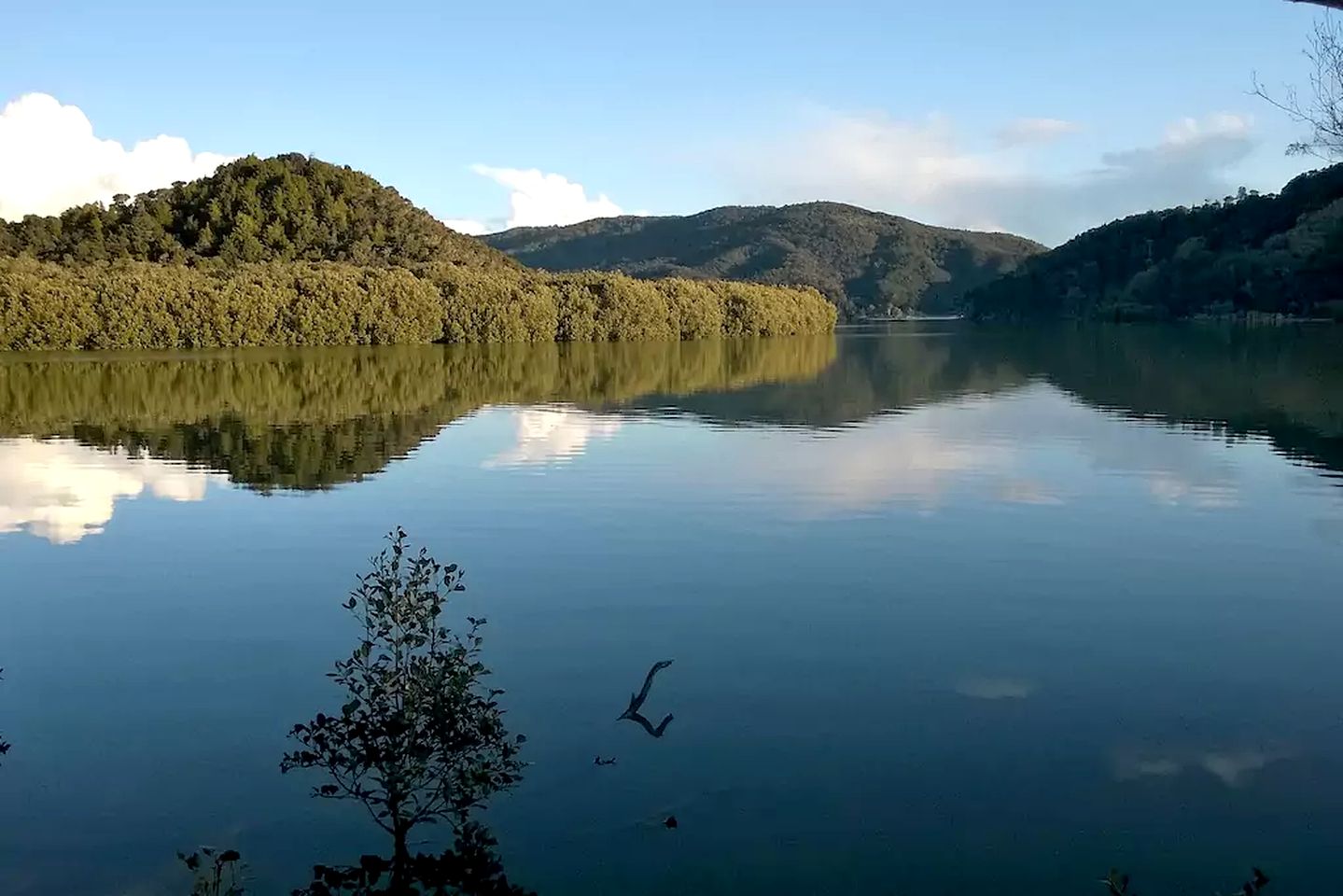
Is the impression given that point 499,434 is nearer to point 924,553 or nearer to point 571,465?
point 571,465

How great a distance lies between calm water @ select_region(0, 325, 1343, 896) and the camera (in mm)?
7328

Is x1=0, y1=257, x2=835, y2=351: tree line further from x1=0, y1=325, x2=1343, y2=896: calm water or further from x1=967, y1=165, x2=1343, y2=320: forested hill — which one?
x1=0, y1=325, x2=1343, y2=896: calm water

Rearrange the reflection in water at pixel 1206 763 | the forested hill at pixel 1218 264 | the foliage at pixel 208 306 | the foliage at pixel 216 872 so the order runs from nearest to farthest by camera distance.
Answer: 1. the foliage at pixel 216 872
2. the reflection in water at pixel 1206 763
3. the foliage at pixel 208 306
4. the forested hill at pixel 1218 264

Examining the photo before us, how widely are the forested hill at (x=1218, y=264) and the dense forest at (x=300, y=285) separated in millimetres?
51446

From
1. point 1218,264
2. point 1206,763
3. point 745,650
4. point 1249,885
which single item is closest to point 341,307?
point 745,650

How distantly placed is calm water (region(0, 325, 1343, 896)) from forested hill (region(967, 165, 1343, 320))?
8878 cm

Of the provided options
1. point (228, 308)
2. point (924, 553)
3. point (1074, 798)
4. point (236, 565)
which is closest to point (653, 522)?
point (924, 553)

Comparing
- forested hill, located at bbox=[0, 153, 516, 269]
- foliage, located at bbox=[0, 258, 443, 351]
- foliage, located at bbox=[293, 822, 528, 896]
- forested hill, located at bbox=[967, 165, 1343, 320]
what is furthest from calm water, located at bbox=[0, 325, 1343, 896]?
forested hill, located at bbox=[0, 153, 516, 269]

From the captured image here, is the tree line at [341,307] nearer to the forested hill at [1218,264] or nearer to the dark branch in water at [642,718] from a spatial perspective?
the forested hill at [1218,264]

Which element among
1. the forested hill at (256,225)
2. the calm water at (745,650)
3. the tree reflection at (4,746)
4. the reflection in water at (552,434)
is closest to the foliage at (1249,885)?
the calm water at (745,650)

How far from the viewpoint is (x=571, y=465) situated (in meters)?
24.7

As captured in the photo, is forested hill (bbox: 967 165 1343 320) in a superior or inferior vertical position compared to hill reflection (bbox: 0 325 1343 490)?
superior

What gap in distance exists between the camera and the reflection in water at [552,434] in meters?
26.1

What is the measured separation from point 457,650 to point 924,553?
988 cm
